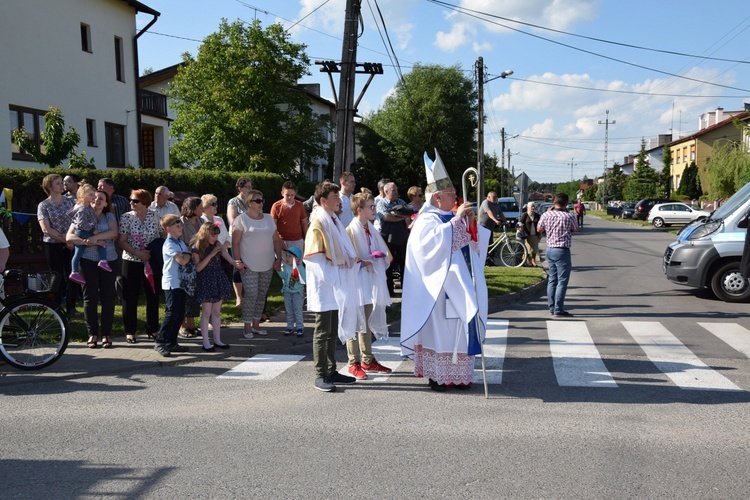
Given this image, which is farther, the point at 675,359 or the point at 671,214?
the point at 671,214

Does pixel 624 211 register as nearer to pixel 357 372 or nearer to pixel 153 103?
pixel 153 103

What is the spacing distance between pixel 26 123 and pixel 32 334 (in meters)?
17.4

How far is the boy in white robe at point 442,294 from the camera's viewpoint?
21.1 feet

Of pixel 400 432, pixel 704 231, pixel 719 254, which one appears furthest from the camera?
pixel 704 231

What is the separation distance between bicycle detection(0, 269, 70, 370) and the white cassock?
3748mm

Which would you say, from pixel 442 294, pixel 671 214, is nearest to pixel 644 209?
pixel 671 214

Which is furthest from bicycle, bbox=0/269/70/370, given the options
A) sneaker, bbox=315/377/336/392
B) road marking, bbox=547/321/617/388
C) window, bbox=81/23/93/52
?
window, bbox=81/23/93/52

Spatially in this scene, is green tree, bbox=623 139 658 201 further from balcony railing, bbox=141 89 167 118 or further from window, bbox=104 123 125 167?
window, bbox=104 123 125 167

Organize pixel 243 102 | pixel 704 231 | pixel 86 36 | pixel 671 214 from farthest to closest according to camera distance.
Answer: pixel 671 214 → pixel 243 102 → pixel 86 36 → pixel 704 231

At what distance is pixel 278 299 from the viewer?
1209cm

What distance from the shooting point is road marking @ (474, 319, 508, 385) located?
23.4ft

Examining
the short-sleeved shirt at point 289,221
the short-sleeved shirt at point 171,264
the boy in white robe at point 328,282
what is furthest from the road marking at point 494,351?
the short-sleeved shirt at point 171,264

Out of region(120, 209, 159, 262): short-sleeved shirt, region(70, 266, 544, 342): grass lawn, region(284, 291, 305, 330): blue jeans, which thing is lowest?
region(70, 266, 544, 342): grass lawn

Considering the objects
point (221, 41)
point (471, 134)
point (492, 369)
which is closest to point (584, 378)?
point (492, 369)
